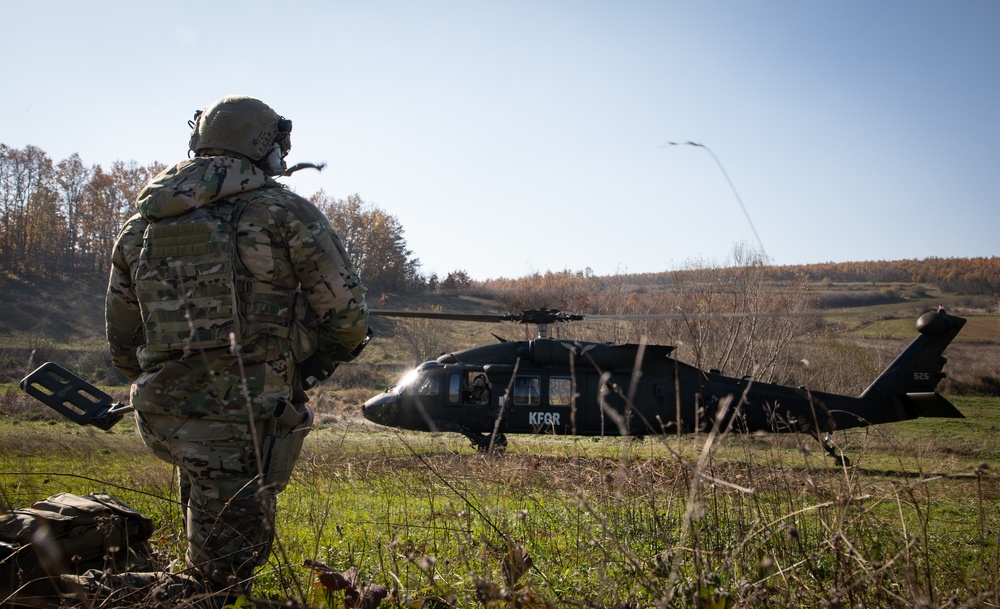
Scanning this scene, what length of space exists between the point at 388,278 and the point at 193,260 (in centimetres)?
6067

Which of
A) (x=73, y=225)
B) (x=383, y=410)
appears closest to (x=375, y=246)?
(x=73, y=225)

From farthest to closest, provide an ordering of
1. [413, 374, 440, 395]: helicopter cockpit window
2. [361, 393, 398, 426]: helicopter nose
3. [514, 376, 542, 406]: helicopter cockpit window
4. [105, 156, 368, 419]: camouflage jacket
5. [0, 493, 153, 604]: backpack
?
[361, 393, 398, 426]: helicopter nose
[413, 374, 440, 395]: helicopter cockpit window
[514, 376, 542, 406]: helicopter cockpit window
[105, 156, 368, 419]: camouflage jacket
[0, 493, 153, 604]: backpack

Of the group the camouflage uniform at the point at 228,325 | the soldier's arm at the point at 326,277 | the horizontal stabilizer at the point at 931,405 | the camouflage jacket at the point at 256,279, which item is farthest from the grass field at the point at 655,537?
the horizontal stabilizer at the point at 931,405

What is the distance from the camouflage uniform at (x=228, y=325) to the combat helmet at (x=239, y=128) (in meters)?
0.11

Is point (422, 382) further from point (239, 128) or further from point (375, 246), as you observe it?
point (375, 246)

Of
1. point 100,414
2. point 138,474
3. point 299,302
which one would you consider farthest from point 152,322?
point 138,474

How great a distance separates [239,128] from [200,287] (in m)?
0.79

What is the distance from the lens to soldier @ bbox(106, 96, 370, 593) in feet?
8.69

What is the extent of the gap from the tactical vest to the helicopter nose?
9.38 meters

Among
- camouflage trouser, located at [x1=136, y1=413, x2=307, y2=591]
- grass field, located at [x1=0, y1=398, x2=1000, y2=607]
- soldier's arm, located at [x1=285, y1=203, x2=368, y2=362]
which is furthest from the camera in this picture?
soldier's arm, located at [x1=285, y1=203, x2=368, y2=362]

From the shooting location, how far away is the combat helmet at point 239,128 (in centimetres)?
305

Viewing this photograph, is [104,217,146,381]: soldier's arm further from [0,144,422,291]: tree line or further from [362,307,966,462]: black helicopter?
[0,144,422,291]: tree line

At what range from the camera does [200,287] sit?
273 centimetres

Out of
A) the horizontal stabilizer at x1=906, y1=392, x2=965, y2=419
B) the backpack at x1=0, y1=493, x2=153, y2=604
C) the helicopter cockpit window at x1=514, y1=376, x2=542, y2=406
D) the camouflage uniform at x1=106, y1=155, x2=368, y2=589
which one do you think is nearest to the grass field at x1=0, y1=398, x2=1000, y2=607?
the backpack at x1=0, y1=493, x2=153, y2=604
